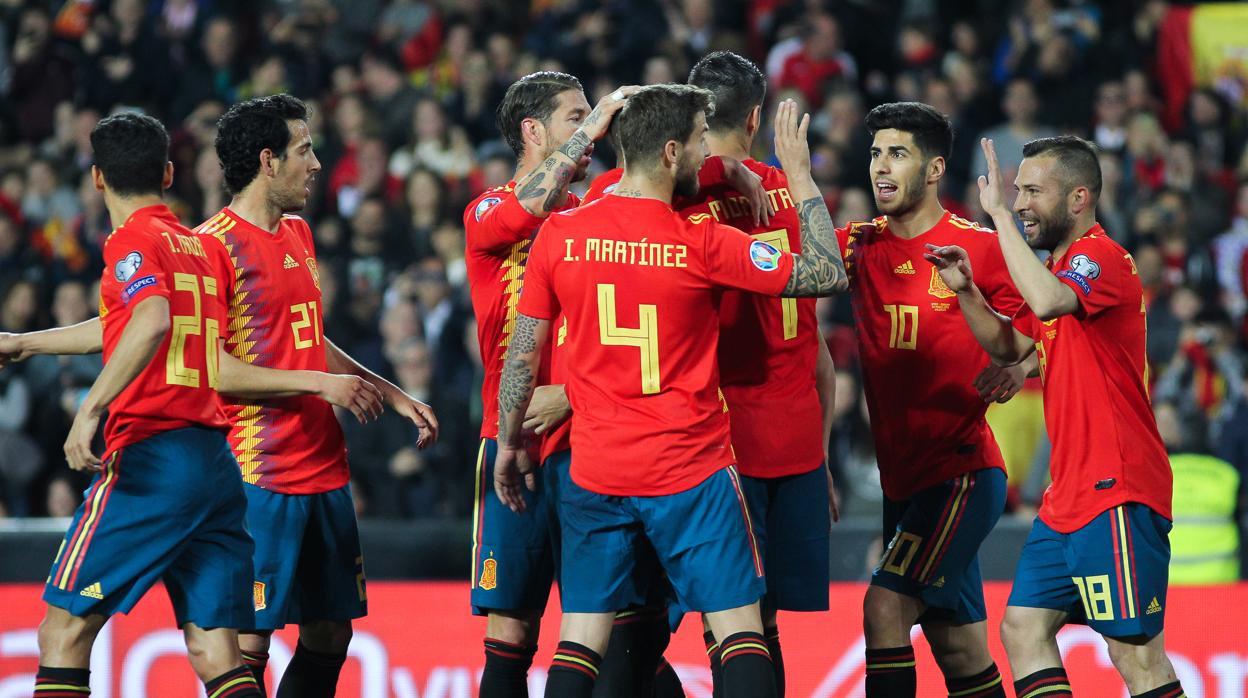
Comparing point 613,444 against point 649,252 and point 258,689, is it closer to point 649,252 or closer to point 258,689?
point 649,252

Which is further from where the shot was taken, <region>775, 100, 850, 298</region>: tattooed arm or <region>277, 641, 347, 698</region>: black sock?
<region>277, 641, 347, 698</region>: black sock

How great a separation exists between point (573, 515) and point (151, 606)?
3.88 m

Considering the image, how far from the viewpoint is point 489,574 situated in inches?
238

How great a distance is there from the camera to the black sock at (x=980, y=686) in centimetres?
623

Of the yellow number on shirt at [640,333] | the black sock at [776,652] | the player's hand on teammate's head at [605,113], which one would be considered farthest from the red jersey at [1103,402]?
the player's hand on teammate's head at [605,113]

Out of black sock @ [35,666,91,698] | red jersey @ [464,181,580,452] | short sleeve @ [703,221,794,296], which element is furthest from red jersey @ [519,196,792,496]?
black sock @ [35,666,91,698]

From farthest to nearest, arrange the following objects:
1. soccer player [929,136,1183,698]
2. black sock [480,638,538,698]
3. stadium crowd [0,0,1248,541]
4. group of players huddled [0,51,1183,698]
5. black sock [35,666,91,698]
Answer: stadium crowd [0,0,1248,541] → black sock [480,638,538,698] → soccer player [929,136,1183,698] → black sock [35,666,91,698] → group of players huddled [0,51,1183,698]

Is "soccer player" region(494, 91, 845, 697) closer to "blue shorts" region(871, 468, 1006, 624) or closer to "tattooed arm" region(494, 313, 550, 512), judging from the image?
"tattooed arm" region(494, 313, 550, 512)

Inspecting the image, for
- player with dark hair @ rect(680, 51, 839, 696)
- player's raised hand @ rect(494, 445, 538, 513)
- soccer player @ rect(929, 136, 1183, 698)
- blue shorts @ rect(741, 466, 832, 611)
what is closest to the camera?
soccer player @ rect(929, 136, 1183, 698)

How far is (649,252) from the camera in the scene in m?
5.11

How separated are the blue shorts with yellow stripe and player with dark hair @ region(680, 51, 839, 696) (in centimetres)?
69

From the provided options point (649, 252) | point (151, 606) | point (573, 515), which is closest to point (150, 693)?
point (151, 606)

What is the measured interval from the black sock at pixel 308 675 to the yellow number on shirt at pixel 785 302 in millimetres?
2161

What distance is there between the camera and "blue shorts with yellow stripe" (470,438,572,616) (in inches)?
237
